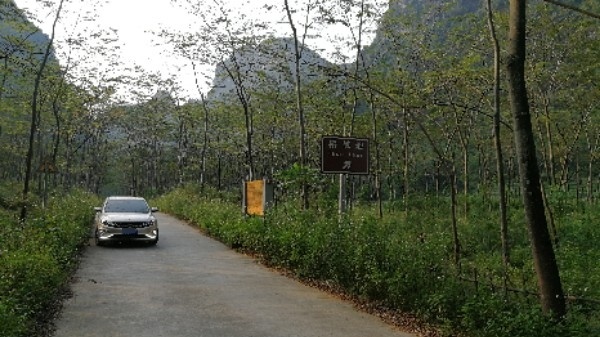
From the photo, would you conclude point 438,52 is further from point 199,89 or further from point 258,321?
point 199,89

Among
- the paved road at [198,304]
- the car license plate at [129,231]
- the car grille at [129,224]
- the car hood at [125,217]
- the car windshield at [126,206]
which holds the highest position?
the car windshield at [126,206]

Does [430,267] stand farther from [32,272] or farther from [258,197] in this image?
[258,197]

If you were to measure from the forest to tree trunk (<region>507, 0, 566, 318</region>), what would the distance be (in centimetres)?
2

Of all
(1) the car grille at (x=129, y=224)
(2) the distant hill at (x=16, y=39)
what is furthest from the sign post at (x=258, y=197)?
(2) the distant hill at (x=16, y=39)

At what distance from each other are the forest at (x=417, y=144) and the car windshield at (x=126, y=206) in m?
2.40

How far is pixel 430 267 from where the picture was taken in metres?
8.34

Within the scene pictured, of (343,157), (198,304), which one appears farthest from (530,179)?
(343,157)

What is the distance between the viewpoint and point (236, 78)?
91.8ft

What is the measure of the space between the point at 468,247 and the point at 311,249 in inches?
318

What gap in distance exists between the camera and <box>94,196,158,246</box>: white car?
16828 mm

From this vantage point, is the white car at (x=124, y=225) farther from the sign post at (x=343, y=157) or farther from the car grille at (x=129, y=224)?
the sign post at (x=343, y=157)

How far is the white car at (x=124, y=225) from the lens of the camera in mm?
16828

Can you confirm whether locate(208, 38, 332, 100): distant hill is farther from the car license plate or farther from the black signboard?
the car license plate

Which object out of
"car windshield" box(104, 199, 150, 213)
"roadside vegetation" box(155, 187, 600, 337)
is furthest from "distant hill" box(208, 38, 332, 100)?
"roadside vegetation" box(155, 187, 600, 337)
